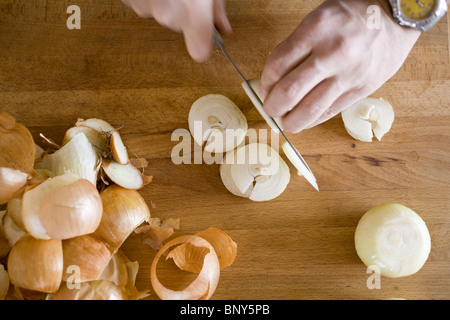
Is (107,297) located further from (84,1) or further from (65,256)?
(84,1)

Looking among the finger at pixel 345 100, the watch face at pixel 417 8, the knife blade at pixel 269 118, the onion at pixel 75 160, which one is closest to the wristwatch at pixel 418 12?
the watch face at pixel 417 8

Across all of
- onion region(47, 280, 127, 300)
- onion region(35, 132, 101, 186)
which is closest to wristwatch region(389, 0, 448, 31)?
onion region(35, 132, 101, 186)

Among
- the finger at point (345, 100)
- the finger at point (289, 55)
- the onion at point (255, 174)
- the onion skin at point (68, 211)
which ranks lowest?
the onion at point (255, 174)

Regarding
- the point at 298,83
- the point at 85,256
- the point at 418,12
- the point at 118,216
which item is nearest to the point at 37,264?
the point at 85,256

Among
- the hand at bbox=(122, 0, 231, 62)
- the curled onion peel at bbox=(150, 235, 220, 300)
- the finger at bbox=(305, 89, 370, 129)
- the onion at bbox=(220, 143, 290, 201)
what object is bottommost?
the curled onion peel at bbox=(150, 235, 220, 300)

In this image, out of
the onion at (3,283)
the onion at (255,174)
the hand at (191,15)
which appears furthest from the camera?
the onion at (255,174)

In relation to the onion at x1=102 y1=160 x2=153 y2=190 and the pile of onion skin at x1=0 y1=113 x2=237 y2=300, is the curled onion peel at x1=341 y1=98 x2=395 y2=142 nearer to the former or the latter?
the pile of onion skin at x1=0 y1=113 x2=237 y2=300

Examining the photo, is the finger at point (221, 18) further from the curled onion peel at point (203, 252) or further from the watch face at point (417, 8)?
the curled onion peel at point (203, 252)
